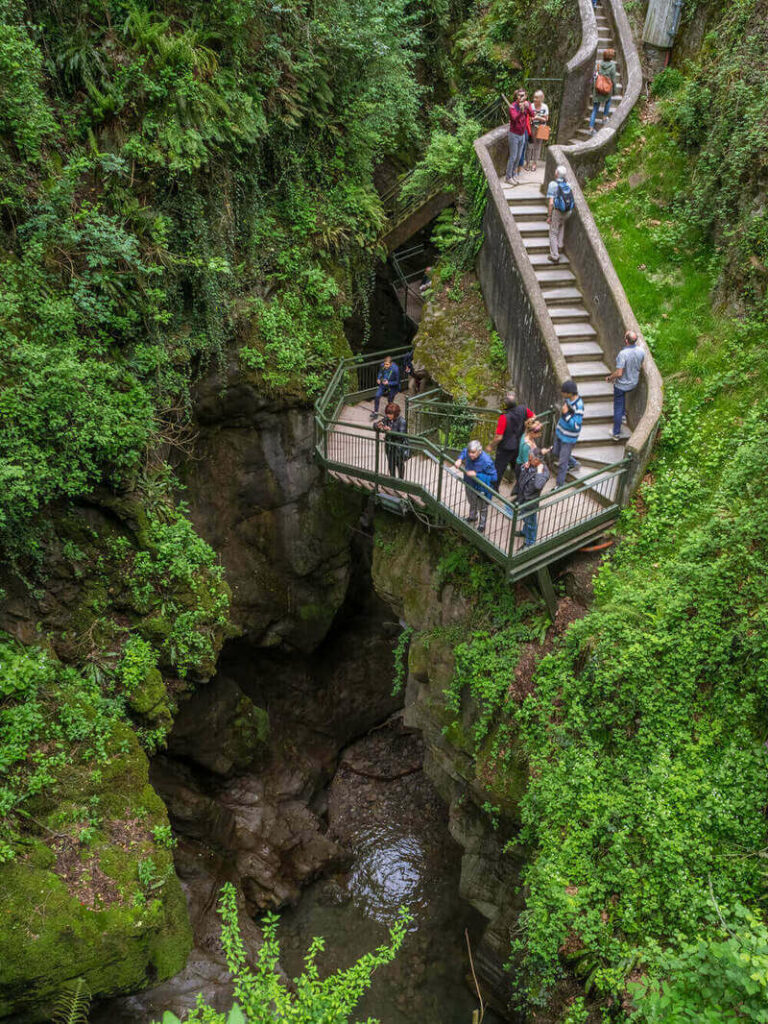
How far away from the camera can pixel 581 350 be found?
11477 millimetres

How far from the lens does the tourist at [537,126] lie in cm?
1384

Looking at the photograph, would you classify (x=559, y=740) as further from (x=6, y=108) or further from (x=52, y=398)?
(x=6, y=108)

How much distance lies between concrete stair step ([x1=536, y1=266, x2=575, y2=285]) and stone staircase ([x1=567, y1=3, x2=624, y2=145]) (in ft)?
14.1

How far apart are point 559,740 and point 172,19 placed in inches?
486

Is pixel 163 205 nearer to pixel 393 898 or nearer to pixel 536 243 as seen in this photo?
pixel 536 243

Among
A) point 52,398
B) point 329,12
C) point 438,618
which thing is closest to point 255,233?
point 329,12

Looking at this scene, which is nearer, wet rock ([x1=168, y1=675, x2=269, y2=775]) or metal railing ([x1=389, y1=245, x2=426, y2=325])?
wet rock ([x1=168, y1=675, x2=269, y2=775])

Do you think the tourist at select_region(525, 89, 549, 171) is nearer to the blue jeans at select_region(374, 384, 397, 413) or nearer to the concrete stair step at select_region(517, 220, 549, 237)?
the concrete stair step at select_region(517, 220, 549, 237)

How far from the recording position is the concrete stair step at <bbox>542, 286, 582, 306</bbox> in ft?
39.1

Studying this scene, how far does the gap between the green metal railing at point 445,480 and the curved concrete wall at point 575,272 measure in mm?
814

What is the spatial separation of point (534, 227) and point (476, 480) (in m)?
6.37

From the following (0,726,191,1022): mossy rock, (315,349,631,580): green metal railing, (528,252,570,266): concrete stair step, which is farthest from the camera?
(528,252,570,266): concrete stair step

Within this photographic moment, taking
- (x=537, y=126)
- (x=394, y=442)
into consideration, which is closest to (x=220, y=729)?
(x=394, y=442)

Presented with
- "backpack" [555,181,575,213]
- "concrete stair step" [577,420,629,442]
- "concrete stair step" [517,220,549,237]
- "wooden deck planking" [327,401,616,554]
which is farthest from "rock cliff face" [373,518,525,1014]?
"backpack" [555,181,575,213]
